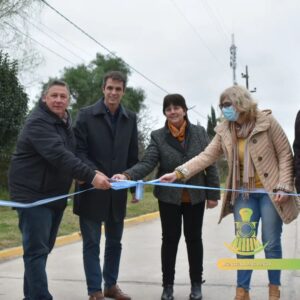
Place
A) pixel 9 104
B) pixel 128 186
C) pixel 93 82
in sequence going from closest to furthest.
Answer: pixel 128 186, pixel 9 104, pixel 93 82

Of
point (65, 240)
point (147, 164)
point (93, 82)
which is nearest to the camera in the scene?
point (147, 164)

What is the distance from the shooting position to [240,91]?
4309mm

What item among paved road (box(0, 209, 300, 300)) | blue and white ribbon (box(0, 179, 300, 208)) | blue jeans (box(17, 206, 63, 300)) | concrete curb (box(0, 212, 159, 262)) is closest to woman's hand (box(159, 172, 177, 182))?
blue and white ribbon (box(0, 179, 300, 208))

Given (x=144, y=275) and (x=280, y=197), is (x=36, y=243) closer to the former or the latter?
(x=280, y=197)

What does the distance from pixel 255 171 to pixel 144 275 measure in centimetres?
254

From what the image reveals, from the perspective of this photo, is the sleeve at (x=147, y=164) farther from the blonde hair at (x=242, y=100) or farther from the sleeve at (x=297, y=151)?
the sleeve at (x=297, y=151)

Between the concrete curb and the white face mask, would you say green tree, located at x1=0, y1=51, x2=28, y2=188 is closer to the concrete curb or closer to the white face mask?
the concrete curb

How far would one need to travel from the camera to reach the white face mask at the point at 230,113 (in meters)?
4.28

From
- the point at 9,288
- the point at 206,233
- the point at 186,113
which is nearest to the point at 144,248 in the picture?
the point at 206,233

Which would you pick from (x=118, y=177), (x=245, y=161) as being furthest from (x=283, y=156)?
(x=118, y=177)

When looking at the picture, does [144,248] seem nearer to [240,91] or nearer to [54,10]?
[240,91]

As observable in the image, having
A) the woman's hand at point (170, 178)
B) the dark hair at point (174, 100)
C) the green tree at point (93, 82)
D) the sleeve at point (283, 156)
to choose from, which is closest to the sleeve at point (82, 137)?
the woman's hand at point (170, 178)

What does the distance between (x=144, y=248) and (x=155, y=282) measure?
99.4 inches

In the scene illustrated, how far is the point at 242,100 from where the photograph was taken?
4.25 meters
